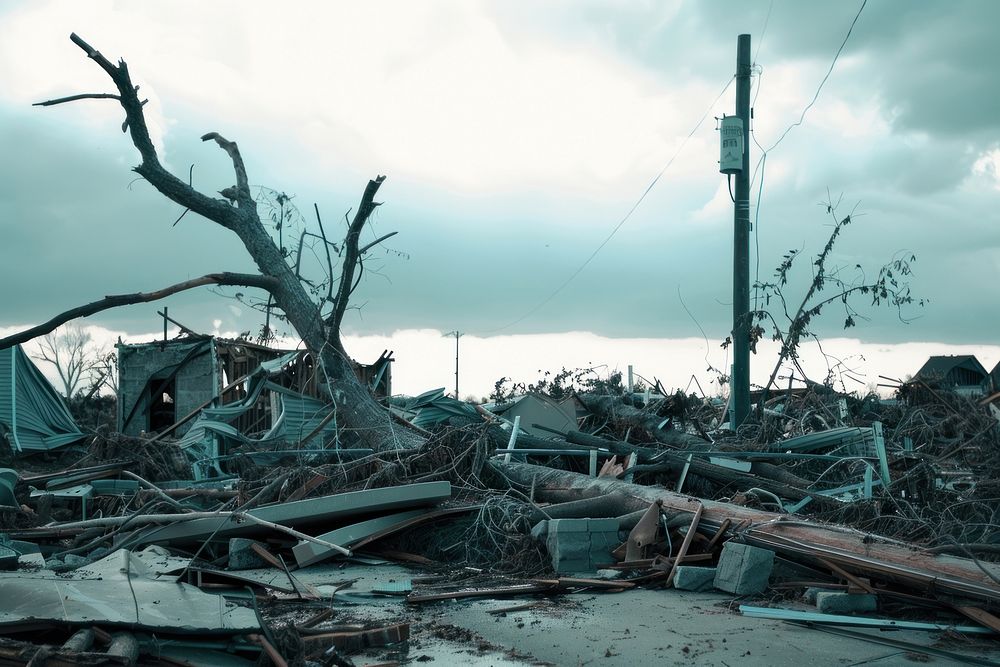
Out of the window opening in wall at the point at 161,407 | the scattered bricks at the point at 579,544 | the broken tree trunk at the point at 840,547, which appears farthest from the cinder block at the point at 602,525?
the window opening in wall at the point at 161,407

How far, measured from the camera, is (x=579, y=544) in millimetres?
6871

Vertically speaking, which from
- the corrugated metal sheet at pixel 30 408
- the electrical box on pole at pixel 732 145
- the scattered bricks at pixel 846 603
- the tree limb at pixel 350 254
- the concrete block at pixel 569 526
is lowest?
the scattered bricks at pixel 846 603

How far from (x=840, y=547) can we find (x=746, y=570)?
2.04 feet

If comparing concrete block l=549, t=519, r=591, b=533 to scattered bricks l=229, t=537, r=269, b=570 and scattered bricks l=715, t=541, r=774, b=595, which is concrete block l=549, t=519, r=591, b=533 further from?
scattered bricks l=229, t=537, r=269, b=570

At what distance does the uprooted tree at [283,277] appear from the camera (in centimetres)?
1024

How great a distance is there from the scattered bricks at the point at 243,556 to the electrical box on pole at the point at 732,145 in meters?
9.10

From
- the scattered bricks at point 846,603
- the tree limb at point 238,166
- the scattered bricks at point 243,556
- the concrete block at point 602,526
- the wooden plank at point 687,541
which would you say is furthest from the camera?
the tree limb at point 238,166

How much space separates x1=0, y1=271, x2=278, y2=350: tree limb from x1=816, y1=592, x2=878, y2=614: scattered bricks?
692cm

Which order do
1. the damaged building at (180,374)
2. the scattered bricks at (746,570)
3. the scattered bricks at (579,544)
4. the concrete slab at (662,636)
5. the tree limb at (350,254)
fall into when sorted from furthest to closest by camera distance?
the damaged building at (180,374), the tree limb at (350,254), the scattered bricks at (579,544), the scattered bricks at (746,570), the concrete slab at (662,636)

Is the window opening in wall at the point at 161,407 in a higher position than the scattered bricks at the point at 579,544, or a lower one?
higher

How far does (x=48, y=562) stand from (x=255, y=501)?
5.80 feet

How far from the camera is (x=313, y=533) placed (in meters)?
7.81

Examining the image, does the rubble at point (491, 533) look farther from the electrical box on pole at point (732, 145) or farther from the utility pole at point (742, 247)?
the electrical box on pole at point (732, 145)

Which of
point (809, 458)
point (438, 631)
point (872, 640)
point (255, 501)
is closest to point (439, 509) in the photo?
point (255, 501)
